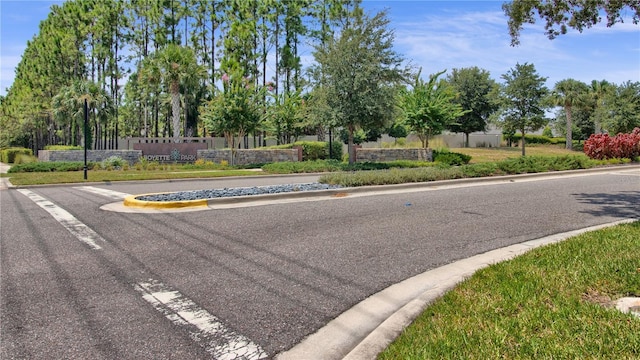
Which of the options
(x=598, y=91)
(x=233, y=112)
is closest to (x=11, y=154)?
(x=233, y=112)

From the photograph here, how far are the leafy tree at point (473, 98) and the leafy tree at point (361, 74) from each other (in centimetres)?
2744

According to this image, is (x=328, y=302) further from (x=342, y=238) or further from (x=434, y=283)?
(x=342, y=238)

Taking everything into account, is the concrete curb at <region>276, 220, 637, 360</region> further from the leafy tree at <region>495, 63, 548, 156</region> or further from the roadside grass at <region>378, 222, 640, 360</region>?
the leafy tree at <region>495, 63, 548, 156</region>

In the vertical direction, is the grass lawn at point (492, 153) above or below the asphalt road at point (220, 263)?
above

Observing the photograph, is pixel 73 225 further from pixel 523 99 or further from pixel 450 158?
pixel 523 99

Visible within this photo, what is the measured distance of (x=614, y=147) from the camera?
27.0 meters

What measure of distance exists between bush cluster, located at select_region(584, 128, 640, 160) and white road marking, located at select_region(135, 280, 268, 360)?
99.6 ft

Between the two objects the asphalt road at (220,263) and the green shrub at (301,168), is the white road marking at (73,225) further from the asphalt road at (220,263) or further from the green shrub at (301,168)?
the green shrub at (301,168)

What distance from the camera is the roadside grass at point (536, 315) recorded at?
9.95ft

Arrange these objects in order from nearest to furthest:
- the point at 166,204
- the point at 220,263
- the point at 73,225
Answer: the point at 220,263 < the point at 73,225 < the point at 166,204

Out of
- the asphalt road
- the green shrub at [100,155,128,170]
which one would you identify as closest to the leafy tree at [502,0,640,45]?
the asphalt road

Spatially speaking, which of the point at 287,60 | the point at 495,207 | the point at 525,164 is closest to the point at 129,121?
the point at 287,60

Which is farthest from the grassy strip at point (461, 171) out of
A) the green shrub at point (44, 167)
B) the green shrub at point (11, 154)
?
the green shrub at point (11, 154)

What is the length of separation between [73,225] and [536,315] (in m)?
7.78
